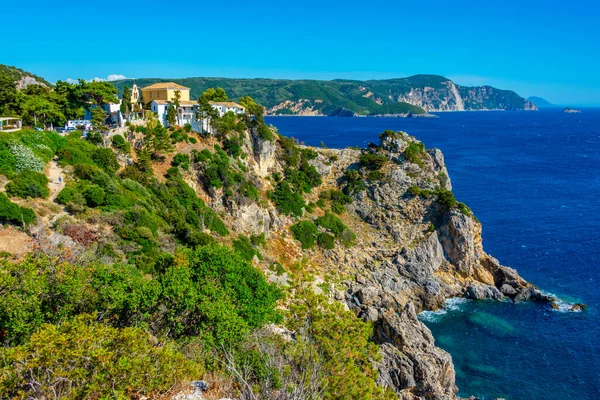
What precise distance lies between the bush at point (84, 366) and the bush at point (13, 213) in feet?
65.3

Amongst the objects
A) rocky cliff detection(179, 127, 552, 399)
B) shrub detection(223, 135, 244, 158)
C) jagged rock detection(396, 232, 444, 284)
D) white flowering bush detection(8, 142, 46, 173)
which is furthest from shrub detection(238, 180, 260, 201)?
white flowering bush detection(8, 142, 46, 173)

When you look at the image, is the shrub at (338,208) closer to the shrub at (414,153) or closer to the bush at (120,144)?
the shrub at (414,153)

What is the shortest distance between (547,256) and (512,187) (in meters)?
35.5

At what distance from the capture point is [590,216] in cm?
7238

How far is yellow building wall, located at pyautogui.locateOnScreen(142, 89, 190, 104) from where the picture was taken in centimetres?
6256

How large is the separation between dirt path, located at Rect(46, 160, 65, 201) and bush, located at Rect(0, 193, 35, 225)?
397 cm

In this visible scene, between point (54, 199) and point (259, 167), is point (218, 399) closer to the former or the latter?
point (54, 199)

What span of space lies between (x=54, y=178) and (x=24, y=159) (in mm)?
2751

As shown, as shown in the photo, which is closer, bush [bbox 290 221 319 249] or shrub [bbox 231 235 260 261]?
shrub [bbox 231 235 260 261]

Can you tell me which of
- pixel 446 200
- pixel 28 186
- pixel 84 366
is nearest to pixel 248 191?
pixel 28 186

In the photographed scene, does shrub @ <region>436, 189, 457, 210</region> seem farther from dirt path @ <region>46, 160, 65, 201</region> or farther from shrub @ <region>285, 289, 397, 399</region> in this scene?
dirt path @ <region>46, 160, 65, 201</region>

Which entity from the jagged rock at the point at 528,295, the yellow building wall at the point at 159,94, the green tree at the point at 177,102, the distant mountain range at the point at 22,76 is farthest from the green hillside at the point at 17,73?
the jagged rock at the point at 528,295

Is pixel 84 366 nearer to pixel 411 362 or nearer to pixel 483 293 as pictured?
pixel 411 362

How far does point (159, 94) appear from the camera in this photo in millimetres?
63688
